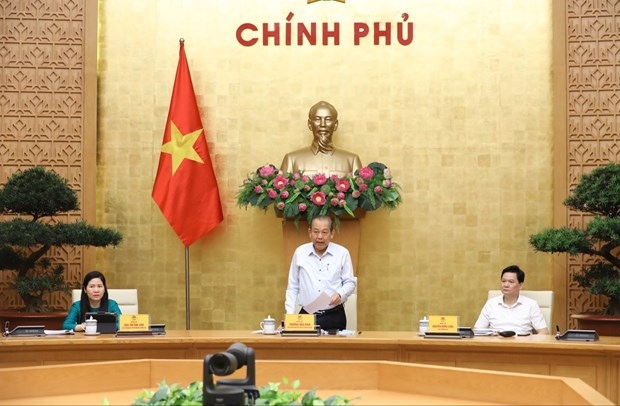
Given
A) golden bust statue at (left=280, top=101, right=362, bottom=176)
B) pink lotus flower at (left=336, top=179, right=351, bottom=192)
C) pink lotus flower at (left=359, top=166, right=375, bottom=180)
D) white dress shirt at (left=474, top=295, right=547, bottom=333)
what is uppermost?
golden bust statue at (left=280, top=101, right=362, bottom=176)

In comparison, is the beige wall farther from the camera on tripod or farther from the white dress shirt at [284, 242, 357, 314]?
the camera on tripod

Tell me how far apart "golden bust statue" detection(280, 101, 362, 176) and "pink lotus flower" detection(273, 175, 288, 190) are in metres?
0.24

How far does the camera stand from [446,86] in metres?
7.86

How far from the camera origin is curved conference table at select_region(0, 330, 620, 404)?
493 centimetres

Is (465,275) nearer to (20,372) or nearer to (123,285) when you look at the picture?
(123,285)

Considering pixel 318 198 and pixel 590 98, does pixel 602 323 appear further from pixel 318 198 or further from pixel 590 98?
pixel 318 198

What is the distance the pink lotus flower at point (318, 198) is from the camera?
23.1 feet

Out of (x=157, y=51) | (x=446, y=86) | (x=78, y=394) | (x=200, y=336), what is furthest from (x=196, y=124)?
(x=78, y=394)

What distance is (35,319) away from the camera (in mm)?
6762

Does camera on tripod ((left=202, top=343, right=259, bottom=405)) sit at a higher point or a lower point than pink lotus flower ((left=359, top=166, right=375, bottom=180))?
lower

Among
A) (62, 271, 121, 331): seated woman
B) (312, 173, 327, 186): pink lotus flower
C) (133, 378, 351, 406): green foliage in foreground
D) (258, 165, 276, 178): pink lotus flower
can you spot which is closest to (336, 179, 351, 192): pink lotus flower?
(312, 173, 327, 186): pink lotus flower

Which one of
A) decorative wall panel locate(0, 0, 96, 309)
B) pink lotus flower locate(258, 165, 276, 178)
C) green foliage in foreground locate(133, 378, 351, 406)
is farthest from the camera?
decorative wall panel locate(0, 0, 96, 309)

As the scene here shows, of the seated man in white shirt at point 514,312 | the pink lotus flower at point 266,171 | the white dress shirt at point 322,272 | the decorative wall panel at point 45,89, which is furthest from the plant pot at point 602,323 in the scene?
the decorative wall panel at point 45,89

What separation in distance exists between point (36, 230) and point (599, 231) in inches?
150
